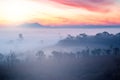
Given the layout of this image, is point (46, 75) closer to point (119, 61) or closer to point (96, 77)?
point (96, 77)

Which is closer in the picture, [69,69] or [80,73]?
[80,73]

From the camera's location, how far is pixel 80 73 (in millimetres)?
117688

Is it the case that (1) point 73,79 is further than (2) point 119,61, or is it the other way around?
(2) point 119,61

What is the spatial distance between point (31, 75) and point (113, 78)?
34599 mm

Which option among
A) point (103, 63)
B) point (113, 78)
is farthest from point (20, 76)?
point (103, 63)

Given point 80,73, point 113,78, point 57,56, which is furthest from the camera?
point 57,56

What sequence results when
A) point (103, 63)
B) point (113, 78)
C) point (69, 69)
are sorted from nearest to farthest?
point (113, 78)
point (69, 69)
point (103, 63)

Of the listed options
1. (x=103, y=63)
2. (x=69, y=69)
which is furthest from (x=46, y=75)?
(x=103, y=63)

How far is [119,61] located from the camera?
140 meters

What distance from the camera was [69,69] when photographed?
126 m

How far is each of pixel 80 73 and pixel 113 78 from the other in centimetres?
2031

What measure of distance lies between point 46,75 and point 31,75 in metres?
6.62

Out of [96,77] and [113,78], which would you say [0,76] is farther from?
[113,78]

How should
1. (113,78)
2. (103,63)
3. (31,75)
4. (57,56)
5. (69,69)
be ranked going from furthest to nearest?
(57,56)
(103,63)
(69,69)
(31,75)
(113,78)
